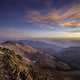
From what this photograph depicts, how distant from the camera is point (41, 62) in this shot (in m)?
2.27

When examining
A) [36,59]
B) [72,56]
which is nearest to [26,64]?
[36,59]

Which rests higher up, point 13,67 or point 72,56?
point 72,56

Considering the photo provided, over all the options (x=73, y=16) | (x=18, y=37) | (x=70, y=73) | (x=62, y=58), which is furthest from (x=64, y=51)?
(x=18, y=37)

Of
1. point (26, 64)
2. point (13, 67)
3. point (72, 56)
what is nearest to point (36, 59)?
point (26, 64)

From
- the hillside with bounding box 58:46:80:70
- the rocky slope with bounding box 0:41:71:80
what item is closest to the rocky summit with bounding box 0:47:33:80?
the rocky slope with bounding box 0:41:71:80

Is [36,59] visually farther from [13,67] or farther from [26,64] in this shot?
[13,67]

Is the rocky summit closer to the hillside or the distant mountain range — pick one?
the distant mountain range

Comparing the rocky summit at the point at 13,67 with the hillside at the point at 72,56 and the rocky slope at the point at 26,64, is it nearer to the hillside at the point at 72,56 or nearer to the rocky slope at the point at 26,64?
the rocky slope at the point at 26,64

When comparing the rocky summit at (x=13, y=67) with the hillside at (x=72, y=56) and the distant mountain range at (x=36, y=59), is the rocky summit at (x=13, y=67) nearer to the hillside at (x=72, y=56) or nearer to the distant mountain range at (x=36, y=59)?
the distant mountain range at (x=36, y=59)

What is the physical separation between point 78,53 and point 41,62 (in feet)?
1.46

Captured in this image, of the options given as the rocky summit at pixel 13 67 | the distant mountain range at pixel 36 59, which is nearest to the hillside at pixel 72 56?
the distant mountain range at pixel 36 59

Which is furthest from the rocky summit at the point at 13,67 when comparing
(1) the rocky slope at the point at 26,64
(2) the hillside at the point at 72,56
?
(2) the hillside at the point at 72,56

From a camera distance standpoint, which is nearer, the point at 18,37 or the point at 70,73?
the point at 70,73

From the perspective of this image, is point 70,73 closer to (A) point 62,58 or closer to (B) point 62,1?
(A) point 62,58
